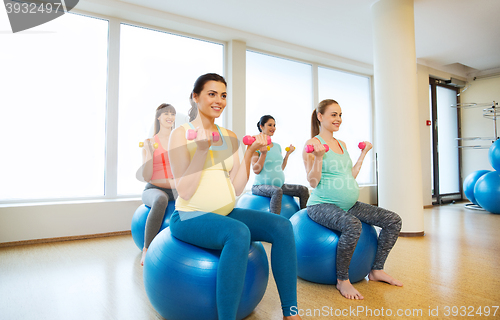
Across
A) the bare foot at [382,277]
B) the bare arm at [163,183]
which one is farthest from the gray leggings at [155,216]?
the bare foot at [382,277]

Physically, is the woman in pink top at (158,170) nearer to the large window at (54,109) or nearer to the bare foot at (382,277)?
the large window at (54,109)

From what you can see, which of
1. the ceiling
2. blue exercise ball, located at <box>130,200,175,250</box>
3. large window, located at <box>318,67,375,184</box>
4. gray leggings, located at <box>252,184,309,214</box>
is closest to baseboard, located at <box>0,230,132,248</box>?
blue exercise ball, located at <box>130,200,175,250</box>

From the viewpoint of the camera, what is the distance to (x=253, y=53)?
16.9ft

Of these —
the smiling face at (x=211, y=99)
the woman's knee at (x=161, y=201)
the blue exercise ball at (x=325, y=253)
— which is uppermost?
the smiling face at (x=211, y=99)

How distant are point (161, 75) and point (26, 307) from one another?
3156 mm

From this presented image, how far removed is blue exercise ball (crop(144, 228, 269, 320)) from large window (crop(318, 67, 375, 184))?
15.8 ft

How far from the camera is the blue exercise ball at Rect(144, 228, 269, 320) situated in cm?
143

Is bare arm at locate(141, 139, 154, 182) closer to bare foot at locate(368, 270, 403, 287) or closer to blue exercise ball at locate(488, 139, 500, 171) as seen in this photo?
bare foot at locate(368, 270, 403, 287)

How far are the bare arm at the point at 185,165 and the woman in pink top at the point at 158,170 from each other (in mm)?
1174

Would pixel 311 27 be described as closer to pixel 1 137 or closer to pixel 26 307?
pixel 1 137

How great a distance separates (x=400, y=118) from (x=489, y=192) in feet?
9.35

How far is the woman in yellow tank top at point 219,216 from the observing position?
4.45 ft

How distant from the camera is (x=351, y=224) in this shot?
1.97 meters

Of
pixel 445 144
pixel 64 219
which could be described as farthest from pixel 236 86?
pixel 445 144
